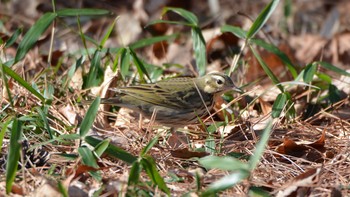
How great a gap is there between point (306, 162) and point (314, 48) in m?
3.45

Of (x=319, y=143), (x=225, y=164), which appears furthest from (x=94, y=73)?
(x=225, y=164)

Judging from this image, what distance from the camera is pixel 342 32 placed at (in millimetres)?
8023

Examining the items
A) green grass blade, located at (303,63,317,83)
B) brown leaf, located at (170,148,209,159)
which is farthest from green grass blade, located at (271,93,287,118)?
brown leaf, located at (170,148,209,159)

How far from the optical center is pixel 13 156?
12.2ft

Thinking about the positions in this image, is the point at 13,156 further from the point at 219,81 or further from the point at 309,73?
the point at 309,73

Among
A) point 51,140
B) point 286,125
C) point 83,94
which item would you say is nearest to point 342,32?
point 286,125

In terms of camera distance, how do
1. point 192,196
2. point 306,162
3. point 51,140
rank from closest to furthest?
point 192,196, point 51,140, point 306,162

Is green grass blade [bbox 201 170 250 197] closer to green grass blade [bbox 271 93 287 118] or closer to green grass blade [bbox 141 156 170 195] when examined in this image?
green grass blade [bbox 141 156 170 195]

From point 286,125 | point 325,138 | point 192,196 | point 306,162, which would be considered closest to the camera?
point 192,196

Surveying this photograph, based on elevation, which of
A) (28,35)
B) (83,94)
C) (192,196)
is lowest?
(192,196)

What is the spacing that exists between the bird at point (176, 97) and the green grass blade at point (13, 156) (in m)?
1.20

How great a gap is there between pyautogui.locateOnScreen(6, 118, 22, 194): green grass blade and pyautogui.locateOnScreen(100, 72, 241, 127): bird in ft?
3.95

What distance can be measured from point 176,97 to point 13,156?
1894 millimetres

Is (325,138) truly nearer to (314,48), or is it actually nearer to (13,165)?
(13,165)
